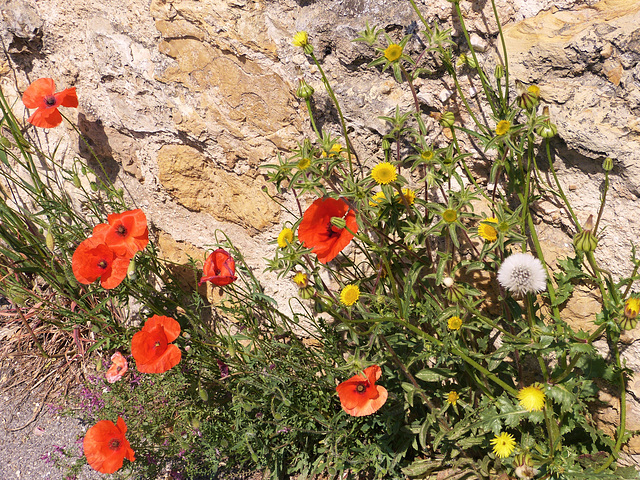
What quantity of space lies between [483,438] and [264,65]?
5.70 feet

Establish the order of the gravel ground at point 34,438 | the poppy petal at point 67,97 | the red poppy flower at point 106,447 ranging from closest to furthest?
the red poppy flower at point 106,447 → the poppy petal at point 67,97 → the gravel ground at point 34,438

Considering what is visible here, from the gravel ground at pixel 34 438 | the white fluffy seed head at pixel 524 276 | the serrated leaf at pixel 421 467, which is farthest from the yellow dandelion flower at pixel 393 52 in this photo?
the gravel ground at pixel 34 438

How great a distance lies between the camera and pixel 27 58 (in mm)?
2686

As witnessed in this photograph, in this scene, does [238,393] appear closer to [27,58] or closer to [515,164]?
[515,164]

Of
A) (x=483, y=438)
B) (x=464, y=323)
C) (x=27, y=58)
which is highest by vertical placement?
(x=27, y=58)

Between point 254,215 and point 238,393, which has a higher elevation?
point 254,215

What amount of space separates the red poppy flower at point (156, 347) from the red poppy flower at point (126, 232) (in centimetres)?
34

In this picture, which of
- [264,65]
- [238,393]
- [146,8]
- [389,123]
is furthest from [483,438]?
[146,8]

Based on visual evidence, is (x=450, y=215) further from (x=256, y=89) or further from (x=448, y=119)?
(x=256, y=89)

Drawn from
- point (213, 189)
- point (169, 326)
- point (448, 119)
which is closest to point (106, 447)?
point (169, 326)

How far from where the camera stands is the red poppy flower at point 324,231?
6.13ft

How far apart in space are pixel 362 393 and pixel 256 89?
1323 millimetres

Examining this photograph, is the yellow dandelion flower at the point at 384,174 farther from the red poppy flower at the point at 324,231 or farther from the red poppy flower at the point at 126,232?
the red poppy flower at the point at 126,232

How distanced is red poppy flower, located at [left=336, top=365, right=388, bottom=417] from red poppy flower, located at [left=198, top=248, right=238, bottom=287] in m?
0.64
